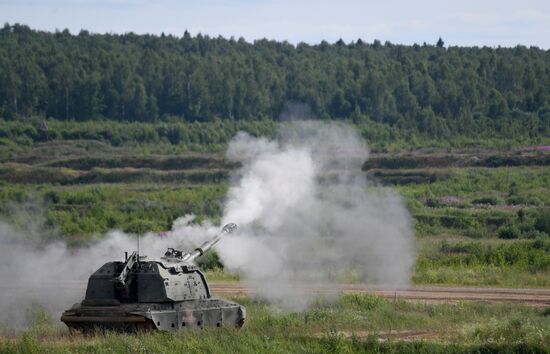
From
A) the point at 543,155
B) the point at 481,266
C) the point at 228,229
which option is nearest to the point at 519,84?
the point at 543,155

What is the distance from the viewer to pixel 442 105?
115812mm

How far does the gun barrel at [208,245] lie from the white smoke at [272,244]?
2.89ft

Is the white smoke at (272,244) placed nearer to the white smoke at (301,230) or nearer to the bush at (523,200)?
the white smoke at (301,230)

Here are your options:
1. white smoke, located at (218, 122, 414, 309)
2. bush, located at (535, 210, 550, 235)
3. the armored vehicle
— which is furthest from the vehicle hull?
bush, located at (535, 210, 550, 235)

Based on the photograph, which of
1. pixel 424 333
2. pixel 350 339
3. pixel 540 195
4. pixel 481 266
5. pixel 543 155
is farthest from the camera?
pixel 543 155

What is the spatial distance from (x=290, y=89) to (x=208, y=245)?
3339 inches

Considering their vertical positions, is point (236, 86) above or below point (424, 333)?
above

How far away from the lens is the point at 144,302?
31000 millimetres

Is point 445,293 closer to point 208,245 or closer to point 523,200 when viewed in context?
point 208,245

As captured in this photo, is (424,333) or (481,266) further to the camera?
(481,266)

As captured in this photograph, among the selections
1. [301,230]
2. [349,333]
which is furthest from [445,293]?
[349,333]

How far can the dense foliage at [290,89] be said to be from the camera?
4431 inches

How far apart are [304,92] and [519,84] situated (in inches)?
927

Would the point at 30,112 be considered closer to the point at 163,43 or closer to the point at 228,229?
the point at 163,43
